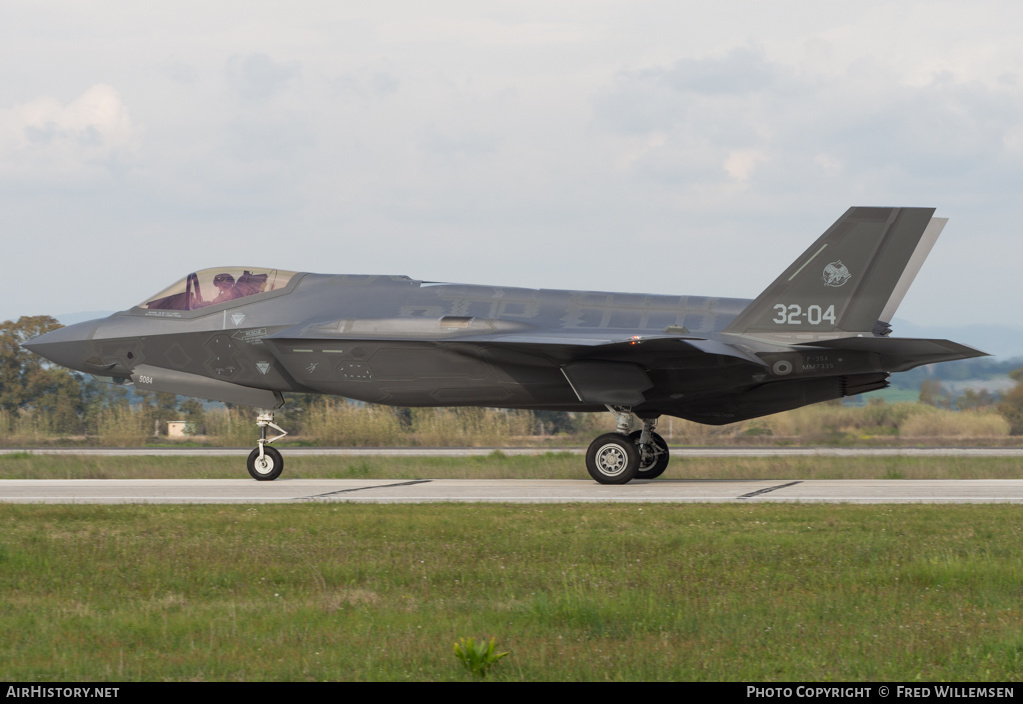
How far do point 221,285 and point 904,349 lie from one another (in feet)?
37.3

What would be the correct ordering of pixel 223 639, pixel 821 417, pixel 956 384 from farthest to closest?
1. pixel 956 384
2. pixel 821 417
3. pixel 223 639

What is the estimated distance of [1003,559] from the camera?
9.26 meters

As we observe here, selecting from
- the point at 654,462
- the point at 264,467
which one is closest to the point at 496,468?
the point at 654,462

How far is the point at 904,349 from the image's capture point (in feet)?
51.1

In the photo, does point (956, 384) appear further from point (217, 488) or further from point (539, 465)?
point (217, 488)

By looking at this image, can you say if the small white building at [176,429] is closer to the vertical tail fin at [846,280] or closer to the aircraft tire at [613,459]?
the aircraft tire at [613,459]

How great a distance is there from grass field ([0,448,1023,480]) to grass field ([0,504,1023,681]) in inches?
339

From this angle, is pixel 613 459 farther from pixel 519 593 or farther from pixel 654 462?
pixel 519 593

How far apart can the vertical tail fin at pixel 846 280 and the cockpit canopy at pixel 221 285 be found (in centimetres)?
797

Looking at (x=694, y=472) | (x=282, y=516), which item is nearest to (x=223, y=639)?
(x=282, y=516)

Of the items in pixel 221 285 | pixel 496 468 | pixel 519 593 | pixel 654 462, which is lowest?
pixel 496 468

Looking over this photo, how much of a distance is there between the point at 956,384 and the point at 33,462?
3225 centimetres

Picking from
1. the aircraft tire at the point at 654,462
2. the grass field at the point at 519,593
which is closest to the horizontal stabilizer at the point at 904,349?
the grass field at the point at 519,593
